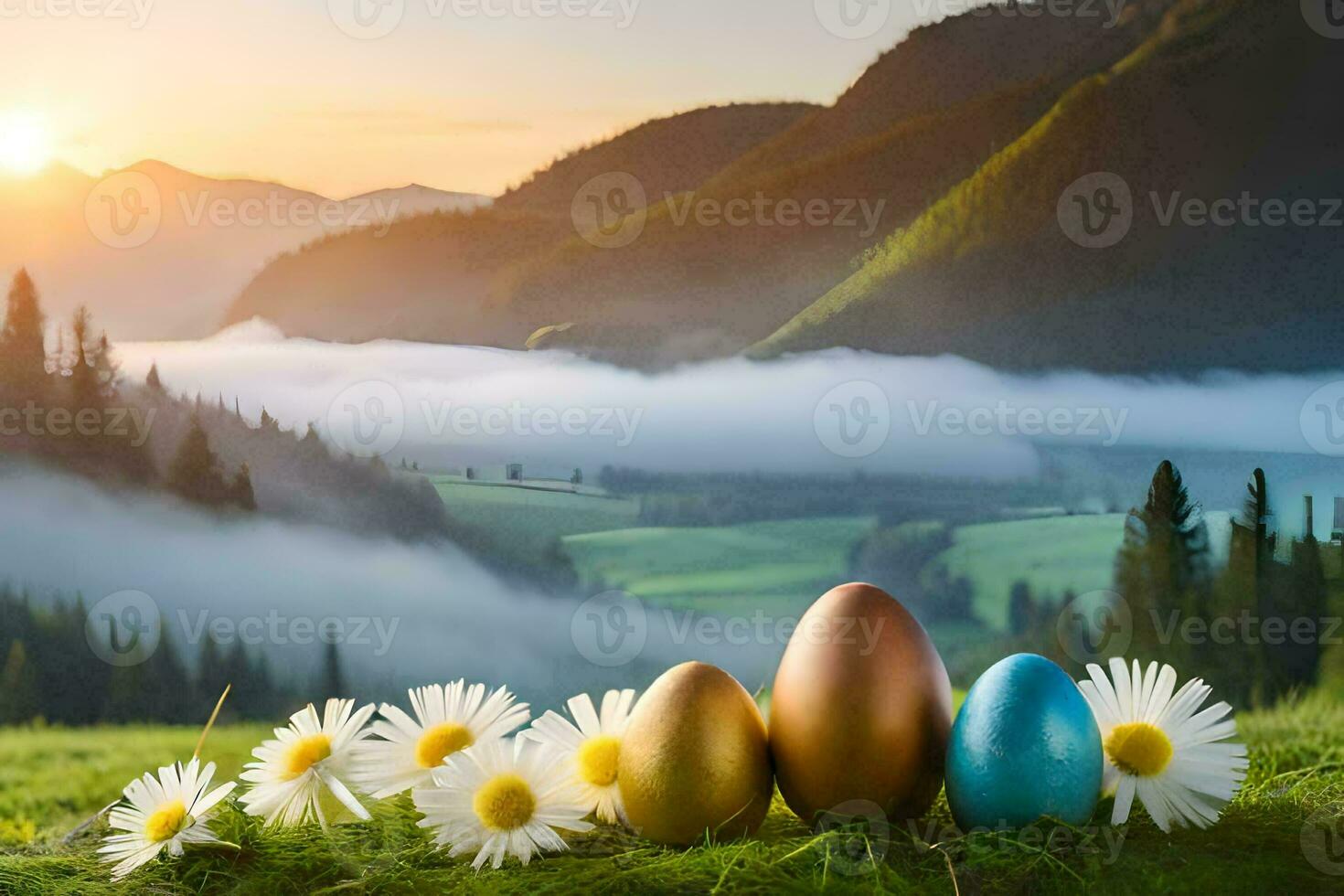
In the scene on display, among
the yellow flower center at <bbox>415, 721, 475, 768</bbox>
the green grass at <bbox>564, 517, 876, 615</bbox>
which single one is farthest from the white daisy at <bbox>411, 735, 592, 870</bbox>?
the green grass at <bbox>564, 517, 876, 615</bbox>

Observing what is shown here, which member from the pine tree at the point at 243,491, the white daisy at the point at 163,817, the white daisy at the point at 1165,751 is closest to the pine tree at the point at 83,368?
the pine tree at the point at 243,491

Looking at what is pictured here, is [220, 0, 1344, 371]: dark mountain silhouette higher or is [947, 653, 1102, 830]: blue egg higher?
[220, 0, 1344, 371]: dark mountain silhouette

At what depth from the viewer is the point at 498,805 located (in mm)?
1164

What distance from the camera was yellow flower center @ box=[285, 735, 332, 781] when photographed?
4.23 feet

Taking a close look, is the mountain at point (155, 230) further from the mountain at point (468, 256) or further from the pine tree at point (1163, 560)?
the pine tree at point (1163, 560)

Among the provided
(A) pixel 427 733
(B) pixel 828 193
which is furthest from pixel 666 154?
(A) pixel 427 733

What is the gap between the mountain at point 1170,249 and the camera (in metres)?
2.30

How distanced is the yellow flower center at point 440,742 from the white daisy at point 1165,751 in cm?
61

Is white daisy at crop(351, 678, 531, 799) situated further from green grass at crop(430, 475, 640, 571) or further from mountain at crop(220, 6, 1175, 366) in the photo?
mountain at crop(220, 6, 1175, 366)

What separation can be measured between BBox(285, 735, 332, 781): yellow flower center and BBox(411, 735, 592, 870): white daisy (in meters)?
0.15

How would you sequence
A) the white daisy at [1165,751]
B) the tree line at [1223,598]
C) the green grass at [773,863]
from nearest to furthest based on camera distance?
the green grass at [773,863] → the white daisy at [1165,751] → the tree line at [1223,598]

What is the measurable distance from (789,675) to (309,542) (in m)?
1.32

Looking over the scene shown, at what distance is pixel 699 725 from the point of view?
3.81 feet

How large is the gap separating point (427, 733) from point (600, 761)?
0.61 ft
